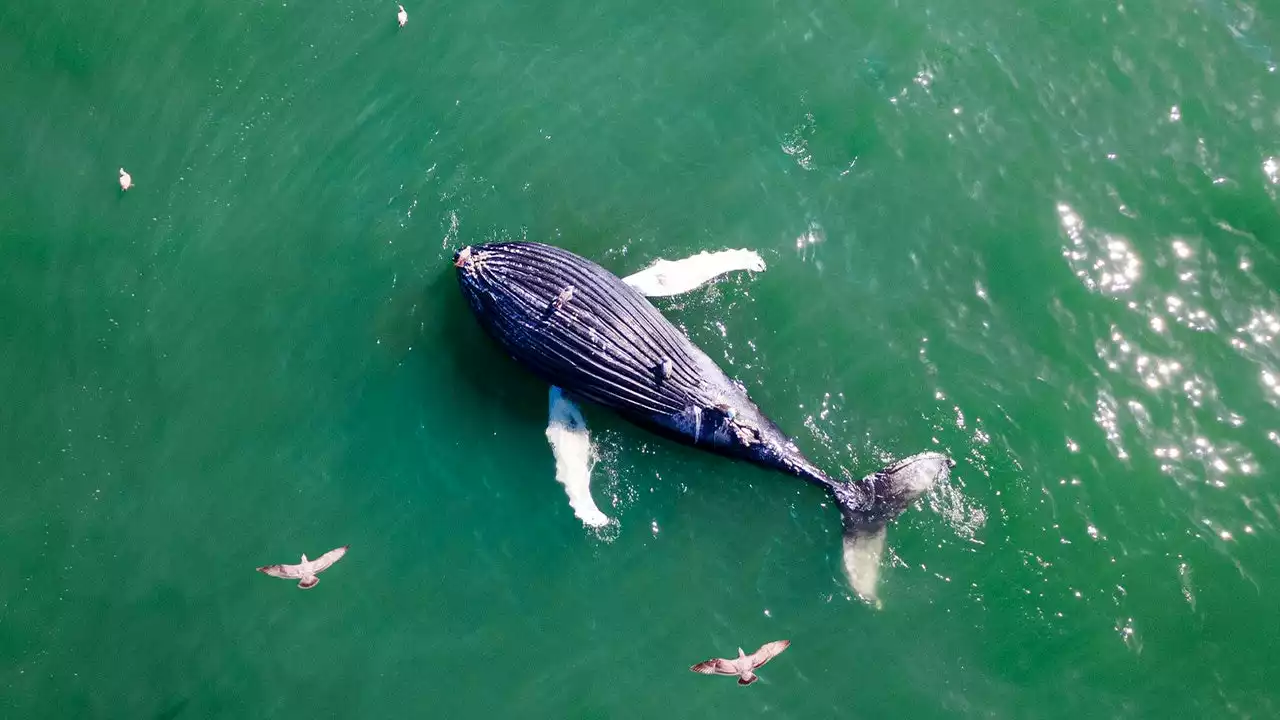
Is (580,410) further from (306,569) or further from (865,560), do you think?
(865,560)

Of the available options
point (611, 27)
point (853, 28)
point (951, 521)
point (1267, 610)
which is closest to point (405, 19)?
point (611, 27)

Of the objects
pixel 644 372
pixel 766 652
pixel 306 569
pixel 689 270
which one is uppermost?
pixel 689 270

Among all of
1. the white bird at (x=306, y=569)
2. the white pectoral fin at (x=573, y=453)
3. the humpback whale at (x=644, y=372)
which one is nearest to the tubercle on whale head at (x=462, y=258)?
the humpback whale at (x=644, y=372)

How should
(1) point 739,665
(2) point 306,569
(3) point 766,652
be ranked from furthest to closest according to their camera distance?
(2) point 306,569 < (3) point 766,652 < (1) point 739,665

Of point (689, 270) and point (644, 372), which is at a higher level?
point (689, 270)

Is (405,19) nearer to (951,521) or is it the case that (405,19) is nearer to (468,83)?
(468,83)

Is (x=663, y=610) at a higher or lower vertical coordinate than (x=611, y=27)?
lower

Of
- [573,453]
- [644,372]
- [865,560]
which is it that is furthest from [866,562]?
[573,453]
